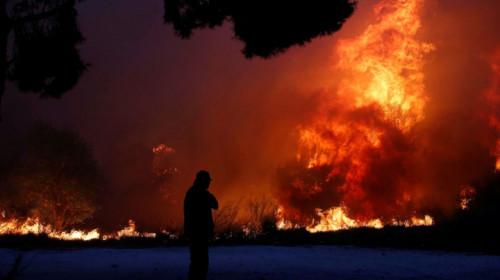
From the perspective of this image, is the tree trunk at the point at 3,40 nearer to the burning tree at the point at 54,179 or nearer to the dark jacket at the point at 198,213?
the dark jacket at the point at 198,213

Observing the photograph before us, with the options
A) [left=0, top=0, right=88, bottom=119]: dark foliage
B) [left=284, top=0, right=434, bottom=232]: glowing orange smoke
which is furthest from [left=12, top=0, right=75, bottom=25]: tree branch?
[left=284, top=0, right=434, bottom=232]: glowing orange smoke

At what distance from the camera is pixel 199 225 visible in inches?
213

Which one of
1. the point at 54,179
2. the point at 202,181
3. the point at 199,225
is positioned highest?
the point at 54,179

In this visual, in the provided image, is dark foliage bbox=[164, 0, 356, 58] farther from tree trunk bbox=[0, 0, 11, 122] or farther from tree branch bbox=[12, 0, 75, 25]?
tree trunk bbox=[0, 0, 11, 122]

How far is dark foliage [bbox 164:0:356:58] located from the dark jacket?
370 cm

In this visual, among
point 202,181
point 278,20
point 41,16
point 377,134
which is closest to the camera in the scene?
point 202,181

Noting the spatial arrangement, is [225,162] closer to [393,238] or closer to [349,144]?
[349,144]

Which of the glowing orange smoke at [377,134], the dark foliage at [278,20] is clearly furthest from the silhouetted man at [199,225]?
the glowing orange smoke at [377,134]

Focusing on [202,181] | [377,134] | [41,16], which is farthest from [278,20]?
[377,134]

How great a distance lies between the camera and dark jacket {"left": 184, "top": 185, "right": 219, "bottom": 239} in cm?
539

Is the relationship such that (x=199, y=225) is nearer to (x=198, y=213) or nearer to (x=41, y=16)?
(x=198, y=213)

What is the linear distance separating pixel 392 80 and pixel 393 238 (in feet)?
61.2

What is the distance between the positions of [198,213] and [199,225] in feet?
0.55

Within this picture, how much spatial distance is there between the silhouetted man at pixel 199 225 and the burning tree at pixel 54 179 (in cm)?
2961
